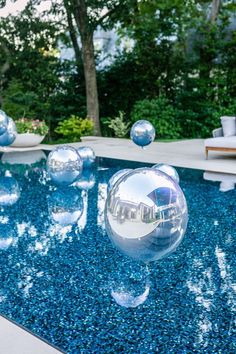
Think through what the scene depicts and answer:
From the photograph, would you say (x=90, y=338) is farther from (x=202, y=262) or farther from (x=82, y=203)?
(x=82, y=203)

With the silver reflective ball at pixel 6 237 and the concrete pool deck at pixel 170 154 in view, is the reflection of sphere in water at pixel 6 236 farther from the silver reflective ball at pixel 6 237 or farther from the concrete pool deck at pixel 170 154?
the concrete pool deck at pixel 170 154

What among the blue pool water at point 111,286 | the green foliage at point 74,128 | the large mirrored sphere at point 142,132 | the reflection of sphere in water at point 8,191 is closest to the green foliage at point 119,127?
the green foliage at point 74,128

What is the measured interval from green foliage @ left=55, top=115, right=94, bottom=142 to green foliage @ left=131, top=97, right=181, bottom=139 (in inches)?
70.9

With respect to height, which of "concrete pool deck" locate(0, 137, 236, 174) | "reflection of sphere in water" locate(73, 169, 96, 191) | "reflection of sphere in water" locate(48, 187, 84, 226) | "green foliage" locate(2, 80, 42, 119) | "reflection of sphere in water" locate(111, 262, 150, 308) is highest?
"green foliage" locate(2, 80, 42, 119)

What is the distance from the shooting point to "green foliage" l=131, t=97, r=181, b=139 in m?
13.4

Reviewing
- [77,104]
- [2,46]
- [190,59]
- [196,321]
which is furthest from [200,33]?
[196,321]

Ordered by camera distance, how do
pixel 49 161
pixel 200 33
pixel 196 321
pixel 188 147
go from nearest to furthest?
pixel 196 321
pixel 49 161
pixel 188 147
pixel 200 33

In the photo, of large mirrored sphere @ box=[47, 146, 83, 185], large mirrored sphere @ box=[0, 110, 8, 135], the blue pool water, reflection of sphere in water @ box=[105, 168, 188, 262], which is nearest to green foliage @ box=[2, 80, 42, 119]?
large mirrored sphere @ box=[0, 110, 8, 135]

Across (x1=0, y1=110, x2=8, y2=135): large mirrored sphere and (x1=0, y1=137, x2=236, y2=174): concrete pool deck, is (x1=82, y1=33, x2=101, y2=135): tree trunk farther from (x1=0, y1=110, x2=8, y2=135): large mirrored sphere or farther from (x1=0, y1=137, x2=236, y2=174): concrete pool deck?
(x1=0, y1=110, x2=8, y2=135): large mirrored sphere

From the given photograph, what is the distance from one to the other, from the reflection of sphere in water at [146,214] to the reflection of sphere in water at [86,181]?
3316 millimetres

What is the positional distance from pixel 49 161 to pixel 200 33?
402 inches

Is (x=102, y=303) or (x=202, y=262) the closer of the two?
(x=102, y=303)

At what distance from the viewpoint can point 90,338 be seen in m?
2.19

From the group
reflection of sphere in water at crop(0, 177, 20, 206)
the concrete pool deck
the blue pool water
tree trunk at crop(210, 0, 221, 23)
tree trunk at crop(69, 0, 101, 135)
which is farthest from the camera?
tree trunk at crop(210, 0, 221, 23)
